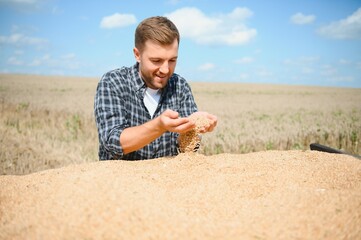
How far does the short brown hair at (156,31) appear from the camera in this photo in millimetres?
2547

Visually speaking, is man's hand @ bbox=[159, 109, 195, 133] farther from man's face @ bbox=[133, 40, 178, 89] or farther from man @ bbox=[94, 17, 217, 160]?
man's face @ bbox=[133, 40, 178, 89]

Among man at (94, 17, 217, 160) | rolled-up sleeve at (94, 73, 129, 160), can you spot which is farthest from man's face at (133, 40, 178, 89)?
rolled-up sleeve at (94, 73, 129, 160)

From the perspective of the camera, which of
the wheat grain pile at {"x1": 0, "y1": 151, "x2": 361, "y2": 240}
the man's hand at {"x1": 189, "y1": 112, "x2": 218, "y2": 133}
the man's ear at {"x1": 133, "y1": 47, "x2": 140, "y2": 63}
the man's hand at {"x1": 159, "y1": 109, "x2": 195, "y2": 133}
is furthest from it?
the man's ear at {"x1": 133, "y1": 47, "x2": 140, "y2": 63}

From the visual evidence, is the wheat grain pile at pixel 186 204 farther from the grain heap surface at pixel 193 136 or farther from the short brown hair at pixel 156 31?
the short brown hair at pixel 156 31

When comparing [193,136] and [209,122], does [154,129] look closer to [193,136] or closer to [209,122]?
[193,136]

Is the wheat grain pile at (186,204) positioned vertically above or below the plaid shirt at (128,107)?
below

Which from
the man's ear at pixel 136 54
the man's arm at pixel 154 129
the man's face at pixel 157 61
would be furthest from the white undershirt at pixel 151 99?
the man's arm at pixel 154 129

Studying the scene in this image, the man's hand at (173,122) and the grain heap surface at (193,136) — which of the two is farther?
the grain heap surface at (193,136)

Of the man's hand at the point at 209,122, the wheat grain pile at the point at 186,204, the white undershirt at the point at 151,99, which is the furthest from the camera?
the white undershirt at the point at 151,99

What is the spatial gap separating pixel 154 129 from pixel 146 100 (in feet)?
2.55

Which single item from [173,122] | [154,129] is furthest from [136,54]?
[173,122]

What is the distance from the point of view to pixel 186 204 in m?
1.42

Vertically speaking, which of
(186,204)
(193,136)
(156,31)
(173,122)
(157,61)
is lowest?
(186,204)

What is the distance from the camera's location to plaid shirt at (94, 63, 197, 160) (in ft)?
8.55
